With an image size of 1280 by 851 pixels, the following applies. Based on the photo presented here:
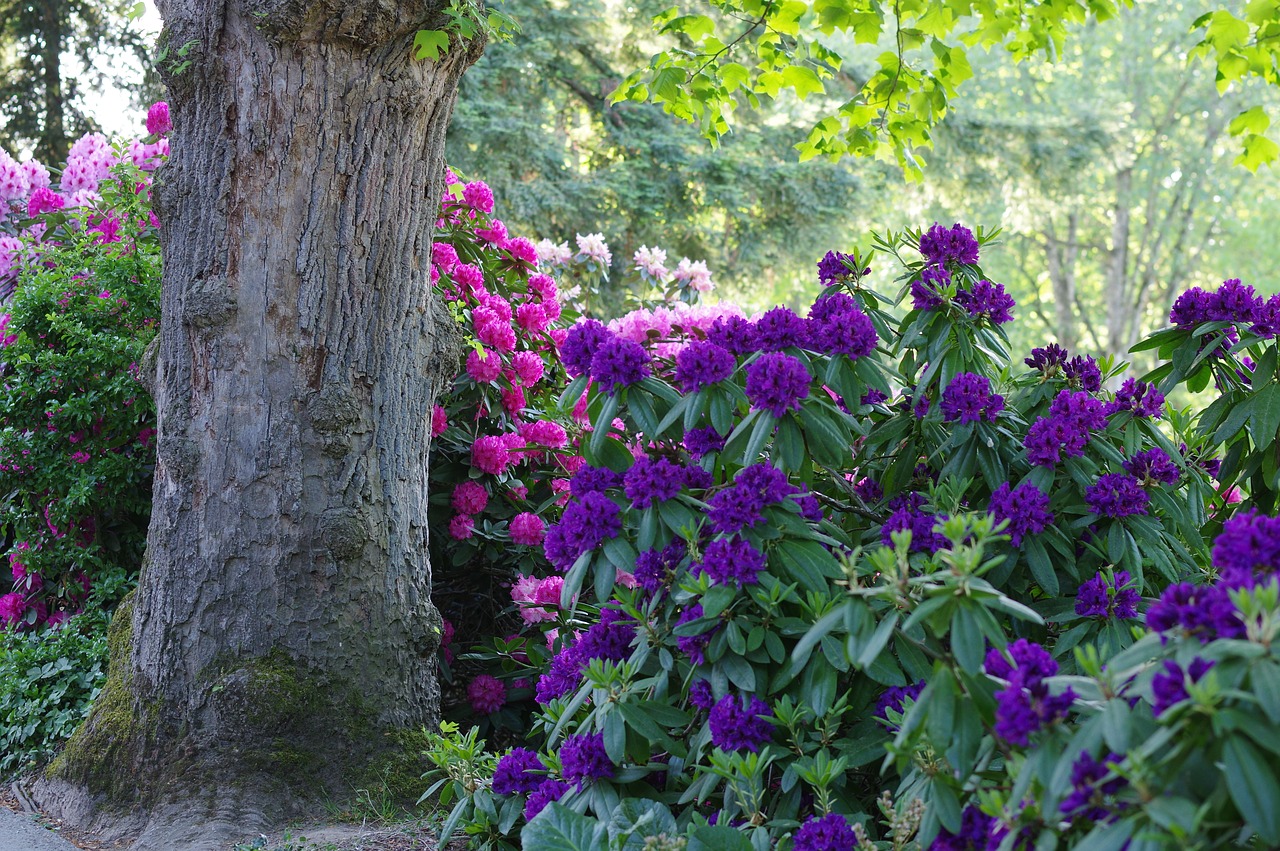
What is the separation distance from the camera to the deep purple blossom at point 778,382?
200 cm

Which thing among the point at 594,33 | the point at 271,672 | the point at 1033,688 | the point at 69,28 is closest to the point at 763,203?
the point at 594,33

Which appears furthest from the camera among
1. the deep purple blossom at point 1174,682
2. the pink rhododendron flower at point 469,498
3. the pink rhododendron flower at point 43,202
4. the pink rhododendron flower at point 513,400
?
the pink rhododendron flower at point 43,202

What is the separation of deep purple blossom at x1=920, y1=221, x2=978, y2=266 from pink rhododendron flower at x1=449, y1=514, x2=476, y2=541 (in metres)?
1.92

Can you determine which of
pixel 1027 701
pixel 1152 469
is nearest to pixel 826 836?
pixel 1027 701

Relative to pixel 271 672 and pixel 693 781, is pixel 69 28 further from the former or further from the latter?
pixel 693 781

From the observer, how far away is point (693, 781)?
2.15 m

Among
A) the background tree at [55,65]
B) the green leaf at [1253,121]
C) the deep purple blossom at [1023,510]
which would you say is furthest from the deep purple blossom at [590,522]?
the background tree at [55,65]

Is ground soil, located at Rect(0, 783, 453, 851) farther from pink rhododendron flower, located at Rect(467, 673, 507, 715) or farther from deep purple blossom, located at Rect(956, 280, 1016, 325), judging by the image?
deep purple blossom, located at Rect(956, 280, 1016, 325)

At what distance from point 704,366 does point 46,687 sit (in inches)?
116

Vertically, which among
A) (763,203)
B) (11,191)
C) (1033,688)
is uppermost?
(763,203)

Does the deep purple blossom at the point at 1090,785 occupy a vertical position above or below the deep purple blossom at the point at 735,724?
above

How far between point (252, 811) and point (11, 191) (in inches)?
154

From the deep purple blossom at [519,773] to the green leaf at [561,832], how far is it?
343 millimetres

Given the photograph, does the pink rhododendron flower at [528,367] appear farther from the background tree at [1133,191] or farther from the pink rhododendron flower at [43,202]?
the background tree at [1133,191]
